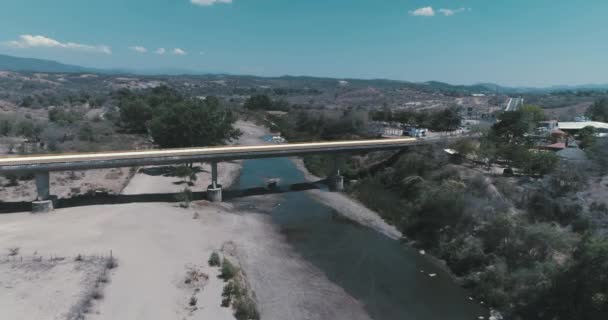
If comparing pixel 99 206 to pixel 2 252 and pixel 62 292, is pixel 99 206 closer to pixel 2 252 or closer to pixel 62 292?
pixel 2 252

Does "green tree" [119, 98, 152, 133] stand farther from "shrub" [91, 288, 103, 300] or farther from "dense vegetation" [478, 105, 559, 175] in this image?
"dense vegetation" [478, 105, 559, 175]

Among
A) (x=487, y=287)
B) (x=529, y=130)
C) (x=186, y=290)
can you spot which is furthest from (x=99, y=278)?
(x=529, y=130)

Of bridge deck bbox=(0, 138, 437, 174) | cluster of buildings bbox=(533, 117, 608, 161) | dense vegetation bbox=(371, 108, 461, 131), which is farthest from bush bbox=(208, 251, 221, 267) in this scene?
dense vegetation bbox=(371, 108, 461, 131)

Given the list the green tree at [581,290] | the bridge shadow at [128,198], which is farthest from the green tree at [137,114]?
the green tree at [581,290]

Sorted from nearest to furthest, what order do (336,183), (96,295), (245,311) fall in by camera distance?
(245,311) → (96,295) → (336,183)

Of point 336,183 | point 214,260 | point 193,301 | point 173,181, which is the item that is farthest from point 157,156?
point 336,183

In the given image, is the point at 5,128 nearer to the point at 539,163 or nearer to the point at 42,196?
the point at 42,196
